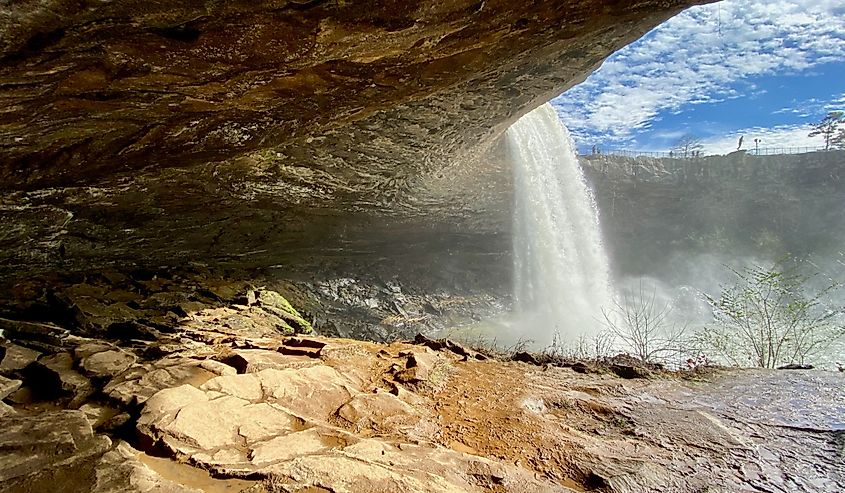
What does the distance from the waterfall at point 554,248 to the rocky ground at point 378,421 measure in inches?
348

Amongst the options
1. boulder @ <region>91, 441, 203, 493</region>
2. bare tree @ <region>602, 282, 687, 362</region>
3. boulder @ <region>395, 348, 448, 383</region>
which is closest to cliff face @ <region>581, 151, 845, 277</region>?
bare tree @ <region>602, 282, 687, 362</region>

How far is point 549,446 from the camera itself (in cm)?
269

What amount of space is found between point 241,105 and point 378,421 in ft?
9.12

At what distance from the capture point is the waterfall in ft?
43.2

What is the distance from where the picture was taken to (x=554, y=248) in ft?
53.7

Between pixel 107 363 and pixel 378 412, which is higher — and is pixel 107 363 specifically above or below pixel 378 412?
above

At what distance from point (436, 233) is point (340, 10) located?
1191 centimetres

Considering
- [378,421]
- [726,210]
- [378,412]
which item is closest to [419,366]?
[378,412]

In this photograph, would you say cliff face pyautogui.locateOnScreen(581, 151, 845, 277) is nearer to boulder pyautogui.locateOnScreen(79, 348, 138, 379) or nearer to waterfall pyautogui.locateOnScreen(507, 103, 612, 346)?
waterfall pyautogui.locateOnScreen(507, 103, 612, 346)

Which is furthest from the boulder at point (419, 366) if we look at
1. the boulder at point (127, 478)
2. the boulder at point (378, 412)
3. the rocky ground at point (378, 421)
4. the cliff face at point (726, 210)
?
the cliff face at point (726, 210)

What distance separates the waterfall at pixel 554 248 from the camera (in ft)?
43.2

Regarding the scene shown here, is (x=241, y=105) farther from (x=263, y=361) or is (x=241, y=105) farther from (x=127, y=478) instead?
(x=127, y=478)

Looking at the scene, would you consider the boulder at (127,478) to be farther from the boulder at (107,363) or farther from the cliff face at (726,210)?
the cliff face at (726,210)

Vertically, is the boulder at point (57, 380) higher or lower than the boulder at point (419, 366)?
higher
